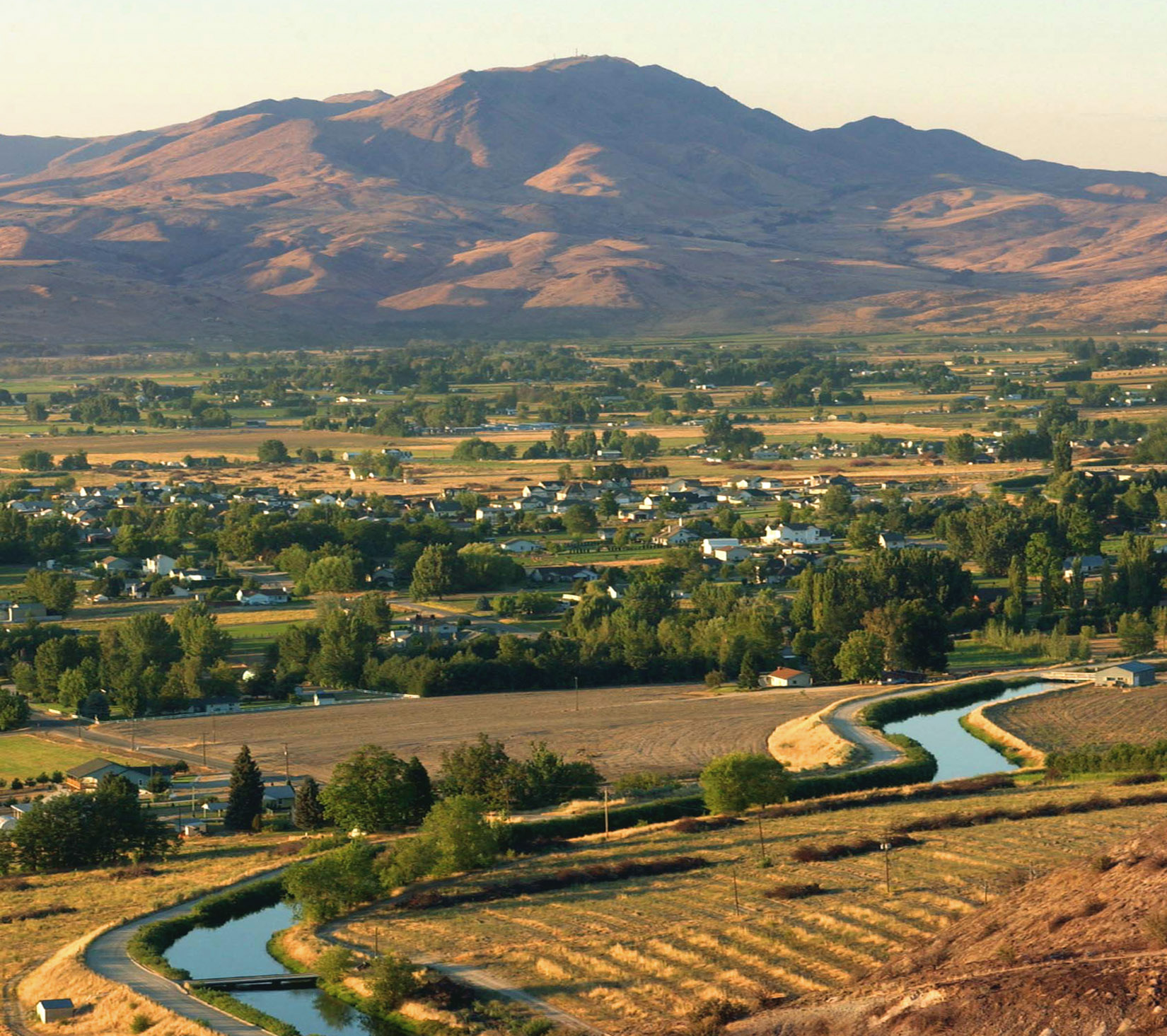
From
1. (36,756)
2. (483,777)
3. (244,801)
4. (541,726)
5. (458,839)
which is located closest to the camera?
(458,839)

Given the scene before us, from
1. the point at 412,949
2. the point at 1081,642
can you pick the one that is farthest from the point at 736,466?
the point at 412,949

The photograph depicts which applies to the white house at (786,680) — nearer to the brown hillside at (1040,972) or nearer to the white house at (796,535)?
the white house at (796,535)

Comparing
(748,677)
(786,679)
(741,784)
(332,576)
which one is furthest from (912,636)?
(332,576)

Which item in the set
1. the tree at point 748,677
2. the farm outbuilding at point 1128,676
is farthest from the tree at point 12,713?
the farm outbuilding at point 1128,676

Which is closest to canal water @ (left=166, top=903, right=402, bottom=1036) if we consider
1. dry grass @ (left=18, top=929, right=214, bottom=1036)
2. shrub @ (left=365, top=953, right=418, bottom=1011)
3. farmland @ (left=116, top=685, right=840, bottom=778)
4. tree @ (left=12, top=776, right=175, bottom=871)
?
shrub @ (left=365, top=953, right=418, bottom=1011)

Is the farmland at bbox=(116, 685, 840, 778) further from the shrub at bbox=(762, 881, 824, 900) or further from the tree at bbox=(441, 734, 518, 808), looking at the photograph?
the shrub at bbox=(762, 881, 824, 900)

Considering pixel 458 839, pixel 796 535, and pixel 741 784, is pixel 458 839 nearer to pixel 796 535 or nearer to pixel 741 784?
pixel 741 784

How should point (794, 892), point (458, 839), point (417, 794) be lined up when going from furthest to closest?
point (417, 794)
point (458, 839)
point (794, 892)

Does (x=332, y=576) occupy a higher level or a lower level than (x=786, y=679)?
higher
